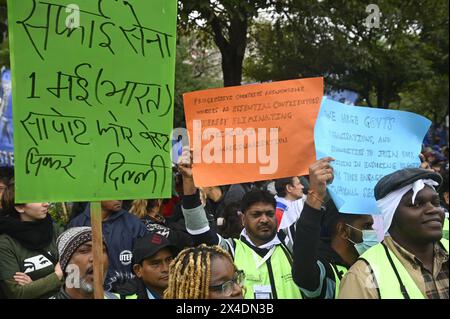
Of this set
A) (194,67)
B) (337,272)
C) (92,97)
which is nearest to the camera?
(92,97)

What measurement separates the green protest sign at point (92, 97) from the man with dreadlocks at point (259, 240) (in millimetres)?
321

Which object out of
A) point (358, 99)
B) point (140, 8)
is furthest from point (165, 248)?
point (358, 99)

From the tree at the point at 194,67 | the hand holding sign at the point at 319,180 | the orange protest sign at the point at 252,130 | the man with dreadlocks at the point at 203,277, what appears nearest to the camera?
the man with dreadlocks at the point at 203,277

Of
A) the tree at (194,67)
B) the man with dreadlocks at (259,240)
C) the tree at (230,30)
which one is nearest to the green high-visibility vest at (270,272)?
the man with dreadlocks at (259,240)

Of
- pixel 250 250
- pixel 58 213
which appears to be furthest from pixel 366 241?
pixel 58 213

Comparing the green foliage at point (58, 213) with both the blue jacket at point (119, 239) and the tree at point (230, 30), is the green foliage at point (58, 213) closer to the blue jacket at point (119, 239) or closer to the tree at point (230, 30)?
the blue jacket at point (119, 239)

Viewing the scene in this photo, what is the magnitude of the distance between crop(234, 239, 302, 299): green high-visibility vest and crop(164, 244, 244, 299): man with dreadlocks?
300mm

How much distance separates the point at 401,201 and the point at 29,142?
159 centimetres

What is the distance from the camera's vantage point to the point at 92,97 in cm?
273

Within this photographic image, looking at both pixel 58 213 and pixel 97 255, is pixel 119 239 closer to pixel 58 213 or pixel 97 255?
pixel 97 255

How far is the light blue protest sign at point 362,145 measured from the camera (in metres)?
3.06

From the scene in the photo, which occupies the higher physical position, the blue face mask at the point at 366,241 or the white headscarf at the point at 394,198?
the white headscarf at the point at 394,198

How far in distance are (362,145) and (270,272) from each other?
0.79 meters
